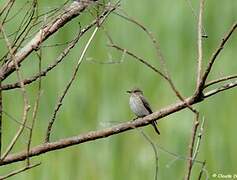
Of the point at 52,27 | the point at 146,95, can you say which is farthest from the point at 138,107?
the point at 52,27

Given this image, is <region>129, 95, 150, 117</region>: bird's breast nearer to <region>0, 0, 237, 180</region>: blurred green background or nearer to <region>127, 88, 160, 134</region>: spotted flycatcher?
<region>127, 88, 160, 134</region>: spotted flycatcher

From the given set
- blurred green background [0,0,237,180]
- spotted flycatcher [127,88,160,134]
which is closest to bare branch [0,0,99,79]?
spotted flycatcher [127,88,160,134]

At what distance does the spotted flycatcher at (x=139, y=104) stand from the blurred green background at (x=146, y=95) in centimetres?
31

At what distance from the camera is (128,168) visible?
421 centimetres

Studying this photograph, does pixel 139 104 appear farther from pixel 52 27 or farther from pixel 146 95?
pixel 52 27

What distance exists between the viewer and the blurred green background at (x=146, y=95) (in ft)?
13.5

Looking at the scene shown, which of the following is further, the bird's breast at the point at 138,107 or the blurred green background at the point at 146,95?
the blurred green background at the point at 146,95

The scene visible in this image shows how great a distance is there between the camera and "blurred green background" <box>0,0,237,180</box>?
13.5ft

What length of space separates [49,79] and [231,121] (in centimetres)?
104

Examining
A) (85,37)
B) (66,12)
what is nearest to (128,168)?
(85,37)

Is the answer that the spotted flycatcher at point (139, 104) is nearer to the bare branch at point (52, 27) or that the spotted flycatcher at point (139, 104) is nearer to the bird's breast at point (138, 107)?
the bird's breast at point (138, 107)

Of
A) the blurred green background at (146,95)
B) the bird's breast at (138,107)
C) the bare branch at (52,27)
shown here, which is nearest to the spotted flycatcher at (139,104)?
the bird's breast at (138,107)

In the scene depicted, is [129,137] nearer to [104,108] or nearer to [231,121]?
[104,108]

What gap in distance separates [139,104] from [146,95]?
493 millimetres
